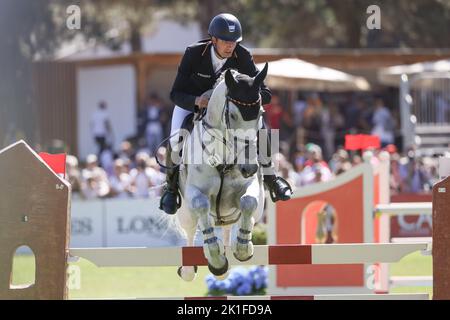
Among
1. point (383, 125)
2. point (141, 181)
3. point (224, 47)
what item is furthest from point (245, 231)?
point (383, 125)

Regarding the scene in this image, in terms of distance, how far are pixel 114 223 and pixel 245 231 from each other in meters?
8.41

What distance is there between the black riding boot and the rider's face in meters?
0.57

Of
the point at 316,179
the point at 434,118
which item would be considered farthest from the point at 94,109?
the point at 316,179

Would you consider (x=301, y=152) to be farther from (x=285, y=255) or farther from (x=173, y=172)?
(x=285, y=255)

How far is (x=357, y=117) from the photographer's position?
2006cm

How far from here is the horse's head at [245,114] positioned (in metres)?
5.93

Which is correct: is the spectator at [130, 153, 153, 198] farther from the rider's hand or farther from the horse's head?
the horse's head

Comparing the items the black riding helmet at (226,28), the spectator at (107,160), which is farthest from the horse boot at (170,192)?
the spectator at (107,160)

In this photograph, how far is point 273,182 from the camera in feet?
22.6

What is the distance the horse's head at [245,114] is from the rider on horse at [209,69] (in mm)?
429

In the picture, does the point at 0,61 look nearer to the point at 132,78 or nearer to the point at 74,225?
the point at 132,78

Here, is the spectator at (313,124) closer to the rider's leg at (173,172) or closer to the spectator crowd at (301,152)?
the spectator crowd at (301,152)

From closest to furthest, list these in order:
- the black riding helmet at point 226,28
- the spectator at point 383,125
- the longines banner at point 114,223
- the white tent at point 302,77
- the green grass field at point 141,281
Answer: the black riding helmet at point 226,28, the green grass field at point 141,281, the longines banner at point 114,223, the white tent at point 302,77, the spectator at point 383,125
